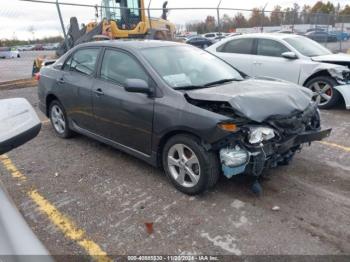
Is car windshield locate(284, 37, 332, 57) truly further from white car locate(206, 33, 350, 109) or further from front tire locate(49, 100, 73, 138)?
front tire locate(49, 100, 73, 138)

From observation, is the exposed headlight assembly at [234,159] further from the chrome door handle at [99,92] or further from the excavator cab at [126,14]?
the excavator cab at [126,14]

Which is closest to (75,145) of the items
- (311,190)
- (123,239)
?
(123,239)

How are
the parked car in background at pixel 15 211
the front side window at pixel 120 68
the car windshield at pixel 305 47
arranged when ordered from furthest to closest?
the car windshield at pixel 305 47 → the front side window at pixel 120 68 → the parked car in background at pixel 15 211

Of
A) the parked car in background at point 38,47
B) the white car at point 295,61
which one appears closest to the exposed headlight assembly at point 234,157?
the white car at point 295,61

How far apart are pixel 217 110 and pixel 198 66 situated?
3.50 ft

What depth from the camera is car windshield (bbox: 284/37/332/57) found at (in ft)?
25.0

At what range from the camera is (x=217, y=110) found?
353 cm

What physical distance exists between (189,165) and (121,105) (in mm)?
1168

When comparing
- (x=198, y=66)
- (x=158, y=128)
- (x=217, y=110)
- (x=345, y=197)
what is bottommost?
(x=345, y=197)

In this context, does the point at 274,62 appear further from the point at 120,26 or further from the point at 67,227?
the point at 120,26

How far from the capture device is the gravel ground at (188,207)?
2936 mm

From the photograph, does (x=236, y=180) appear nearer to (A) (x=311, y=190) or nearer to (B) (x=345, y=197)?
(A) (x=311, y=190)

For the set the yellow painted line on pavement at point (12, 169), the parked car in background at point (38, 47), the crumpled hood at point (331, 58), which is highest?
the crumpled hood at point (331, 58)

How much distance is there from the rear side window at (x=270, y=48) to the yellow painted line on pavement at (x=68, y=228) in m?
6.04
